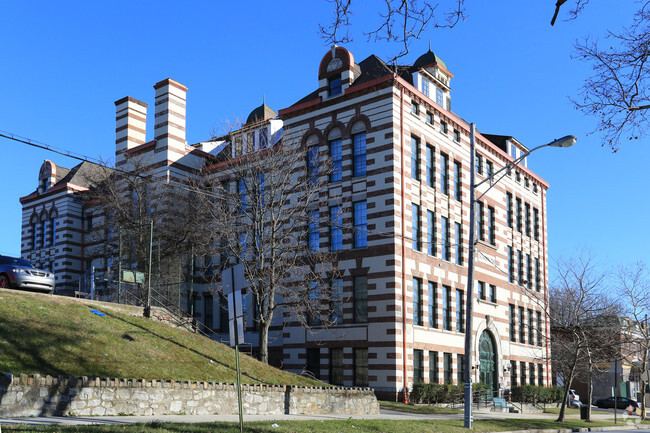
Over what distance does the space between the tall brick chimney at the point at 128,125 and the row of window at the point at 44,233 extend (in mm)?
7837

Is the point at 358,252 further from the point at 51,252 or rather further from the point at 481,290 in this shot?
the point at 51,252

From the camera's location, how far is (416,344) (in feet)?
119

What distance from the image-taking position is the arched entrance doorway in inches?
1735

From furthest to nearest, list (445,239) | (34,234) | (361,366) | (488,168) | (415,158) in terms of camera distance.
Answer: (34,234) < (488,168) < (445,239) < (415,158) < (361,366)

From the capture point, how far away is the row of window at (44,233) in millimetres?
52969

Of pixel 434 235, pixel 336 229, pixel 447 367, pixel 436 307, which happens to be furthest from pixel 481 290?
pixel 336 229

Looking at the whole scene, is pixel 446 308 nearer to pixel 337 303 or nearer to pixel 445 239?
pixel 445 239

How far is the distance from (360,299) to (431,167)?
9224mm

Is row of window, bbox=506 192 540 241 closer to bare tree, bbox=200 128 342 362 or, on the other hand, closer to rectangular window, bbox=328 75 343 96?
rectangular window, bbox=328 75 343 96

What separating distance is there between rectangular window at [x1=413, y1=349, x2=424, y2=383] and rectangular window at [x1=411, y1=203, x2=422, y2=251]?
18.2 ft

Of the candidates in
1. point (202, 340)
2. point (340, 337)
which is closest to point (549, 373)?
point (340, 337)

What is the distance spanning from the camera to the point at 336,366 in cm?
3731

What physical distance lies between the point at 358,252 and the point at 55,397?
2181 cm

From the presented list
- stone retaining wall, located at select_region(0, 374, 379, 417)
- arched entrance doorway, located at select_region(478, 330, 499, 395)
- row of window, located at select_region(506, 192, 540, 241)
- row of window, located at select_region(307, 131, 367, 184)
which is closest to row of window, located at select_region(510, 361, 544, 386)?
arched entrance doorway, located at select_region(478, 330, 499, 395)
